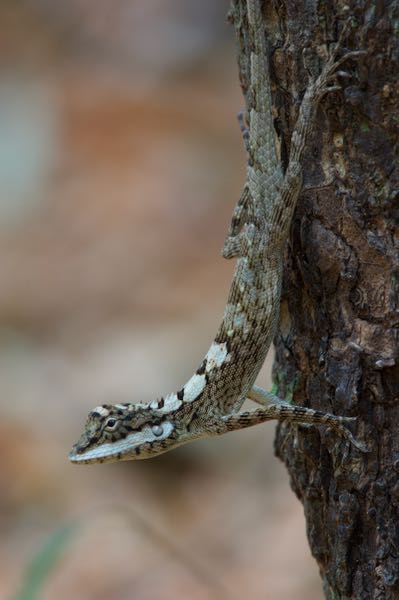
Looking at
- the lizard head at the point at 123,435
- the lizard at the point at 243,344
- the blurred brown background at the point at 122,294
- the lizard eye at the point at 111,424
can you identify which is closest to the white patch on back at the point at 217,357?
the lizard at the point at 243,344

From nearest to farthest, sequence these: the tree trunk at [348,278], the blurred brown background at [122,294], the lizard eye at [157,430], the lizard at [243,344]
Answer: the tree trunk at [348,278] → the lizard at [243,344] → the lizard eye at [157,430] → the blurred brown background at [122,294]

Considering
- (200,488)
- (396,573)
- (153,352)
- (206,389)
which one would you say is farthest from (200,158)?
(396,573)

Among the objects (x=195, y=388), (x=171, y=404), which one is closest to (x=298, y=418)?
(x=195, y=388)

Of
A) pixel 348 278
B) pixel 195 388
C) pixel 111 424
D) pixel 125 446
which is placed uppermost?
pixel 348 278

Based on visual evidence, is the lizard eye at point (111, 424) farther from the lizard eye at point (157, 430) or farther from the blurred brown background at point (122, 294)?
the blurred brown background at point (122, 294)

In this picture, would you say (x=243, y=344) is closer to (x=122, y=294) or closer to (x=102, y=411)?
(x=102, y=411)

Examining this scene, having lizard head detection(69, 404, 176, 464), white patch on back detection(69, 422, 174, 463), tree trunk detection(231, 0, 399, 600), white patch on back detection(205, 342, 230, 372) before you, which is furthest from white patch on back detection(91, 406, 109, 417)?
tree trunk detection(231, 0, 399, 600)

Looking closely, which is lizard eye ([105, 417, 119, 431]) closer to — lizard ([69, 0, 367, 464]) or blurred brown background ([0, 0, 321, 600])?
lizard ([69, 0, 367, 464])
